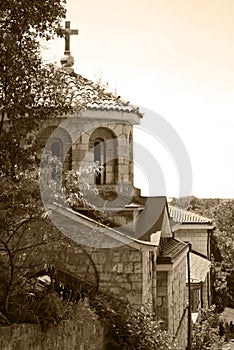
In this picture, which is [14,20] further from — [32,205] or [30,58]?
[32,205]

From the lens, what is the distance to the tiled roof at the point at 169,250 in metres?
15.1

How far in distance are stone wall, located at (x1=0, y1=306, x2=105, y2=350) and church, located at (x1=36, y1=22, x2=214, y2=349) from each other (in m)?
1.54

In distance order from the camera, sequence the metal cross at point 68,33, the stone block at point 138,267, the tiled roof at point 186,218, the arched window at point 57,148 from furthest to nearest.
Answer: the tiled roof at point 186,218, the metal cross at point 68,33, the arched window at point 57,148, the stone block at point 138,267

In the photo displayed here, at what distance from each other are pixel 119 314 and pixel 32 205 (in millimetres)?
3689

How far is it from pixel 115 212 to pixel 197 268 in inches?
548

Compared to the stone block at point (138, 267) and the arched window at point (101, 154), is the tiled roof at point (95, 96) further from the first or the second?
the stone block at point (138, 267)

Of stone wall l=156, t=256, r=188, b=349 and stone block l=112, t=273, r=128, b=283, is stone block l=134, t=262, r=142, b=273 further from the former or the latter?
stone wall l=156, t=256, r=188, b=349

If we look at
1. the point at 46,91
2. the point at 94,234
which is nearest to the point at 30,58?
the point at 46,91

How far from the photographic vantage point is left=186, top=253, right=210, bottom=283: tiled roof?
25.5 metres

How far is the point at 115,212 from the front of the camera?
14023mm

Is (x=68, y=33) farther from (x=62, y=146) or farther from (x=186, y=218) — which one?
(x=186, y=218)

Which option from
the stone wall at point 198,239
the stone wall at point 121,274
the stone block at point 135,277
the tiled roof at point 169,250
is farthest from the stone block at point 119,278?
the stone wall at point 198,239

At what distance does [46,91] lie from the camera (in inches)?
396

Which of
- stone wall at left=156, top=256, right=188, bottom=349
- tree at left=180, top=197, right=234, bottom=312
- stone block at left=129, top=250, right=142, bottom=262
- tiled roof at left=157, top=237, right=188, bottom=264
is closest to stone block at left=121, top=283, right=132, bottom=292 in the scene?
stone block at left=129, top=250, right=142, bottom=262
